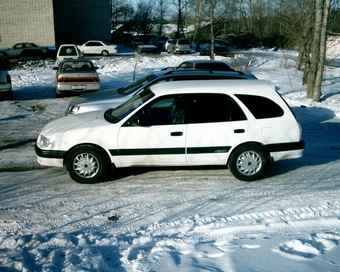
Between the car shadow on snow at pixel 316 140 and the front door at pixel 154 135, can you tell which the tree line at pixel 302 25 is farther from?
the front door at pixel 154 135

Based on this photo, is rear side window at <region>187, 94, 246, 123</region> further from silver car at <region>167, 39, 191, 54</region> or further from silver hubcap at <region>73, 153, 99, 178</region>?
silver car at <region>167, 39, 191, 54</region>

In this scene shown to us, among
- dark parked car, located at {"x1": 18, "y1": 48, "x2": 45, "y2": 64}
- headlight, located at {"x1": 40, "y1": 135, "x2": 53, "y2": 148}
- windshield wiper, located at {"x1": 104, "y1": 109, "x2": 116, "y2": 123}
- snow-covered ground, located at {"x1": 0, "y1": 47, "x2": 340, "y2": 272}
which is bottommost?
snow-covered ground, located at {"x1": 0, "y1": 47, "x2": 340, "y2": 272}

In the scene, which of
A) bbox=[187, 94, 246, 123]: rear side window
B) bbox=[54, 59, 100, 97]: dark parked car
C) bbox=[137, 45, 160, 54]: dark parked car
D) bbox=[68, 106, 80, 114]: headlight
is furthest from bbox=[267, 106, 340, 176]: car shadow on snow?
bbox=[137, 45, 160, 54]: dark parked car

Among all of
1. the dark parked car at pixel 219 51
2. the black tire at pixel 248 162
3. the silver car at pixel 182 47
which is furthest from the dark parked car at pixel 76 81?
the silver car at pixel 182 47

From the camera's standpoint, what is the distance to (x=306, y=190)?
6.65 meters

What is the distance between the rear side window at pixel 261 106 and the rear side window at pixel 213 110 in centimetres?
17

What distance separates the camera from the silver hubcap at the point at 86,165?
268 inches

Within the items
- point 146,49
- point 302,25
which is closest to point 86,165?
point 302,25

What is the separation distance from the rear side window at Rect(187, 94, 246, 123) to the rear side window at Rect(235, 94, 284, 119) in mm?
174

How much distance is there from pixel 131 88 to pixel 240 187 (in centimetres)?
518

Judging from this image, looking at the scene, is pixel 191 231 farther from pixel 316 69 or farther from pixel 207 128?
pixel 316 69

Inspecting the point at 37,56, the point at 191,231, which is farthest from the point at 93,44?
the point at 191,231

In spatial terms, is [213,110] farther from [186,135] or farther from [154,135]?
[154,135]

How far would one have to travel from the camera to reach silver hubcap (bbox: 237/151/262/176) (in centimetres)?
697
